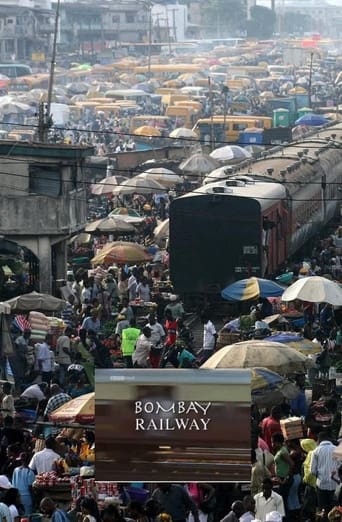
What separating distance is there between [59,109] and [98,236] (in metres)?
34.7

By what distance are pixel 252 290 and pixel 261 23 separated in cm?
16020

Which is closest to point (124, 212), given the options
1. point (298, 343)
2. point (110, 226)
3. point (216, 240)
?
point (110, 226)

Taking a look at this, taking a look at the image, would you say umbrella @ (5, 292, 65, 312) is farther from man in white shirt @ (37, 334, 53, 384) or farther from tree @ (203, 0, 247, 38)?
tree @ (203, 0, 247, 38)

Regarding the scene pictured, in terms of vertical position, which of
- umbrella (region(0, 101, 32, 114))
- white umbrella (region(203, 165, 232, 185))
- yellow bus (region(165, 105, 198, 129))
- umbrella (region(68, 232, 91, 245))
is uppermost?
white umbrella (region(203, 165, 232, 185))

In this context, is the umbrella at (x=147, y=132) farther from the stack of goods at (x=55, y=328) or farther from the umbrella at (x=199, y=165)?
the stack of goods at (x=55, y=328)

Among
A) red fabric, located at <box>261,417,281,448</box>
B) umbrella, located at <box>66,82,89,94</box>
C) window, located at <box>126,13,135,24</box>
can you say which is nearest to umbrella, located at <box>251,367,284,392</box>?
red fabric, located at <box>261,417,281,448</box>

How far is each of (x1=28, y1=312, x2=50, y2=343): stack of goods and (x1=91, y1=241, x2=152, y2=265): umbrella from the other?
4516 mm

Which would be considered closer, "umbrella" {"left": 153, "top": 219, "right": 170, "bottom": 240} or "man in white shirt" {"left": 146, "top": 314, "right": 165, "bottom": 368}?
"man in white shirt" {"left": 146, "top": 314, "right": 165, "bottom": 368}

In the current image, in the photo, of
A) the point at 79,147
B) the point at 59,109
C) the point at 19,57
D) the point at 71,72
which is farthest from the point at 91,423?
the point at 19,57

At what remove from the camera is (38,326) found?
21.5 m

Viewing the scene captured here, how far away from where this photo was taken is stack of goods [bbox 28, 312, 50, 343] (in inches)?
842

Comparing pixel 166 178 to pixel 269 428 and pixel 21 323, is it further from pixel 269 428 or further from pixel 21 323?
pixel 269 428

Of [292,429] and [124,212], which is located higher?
[292,429]

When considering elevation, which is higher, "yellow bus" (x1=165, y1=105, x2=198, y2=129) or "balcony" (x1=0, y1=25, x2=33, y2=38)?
"yellow bus" (x1=165, y1=105, x2=198, y2=129)
